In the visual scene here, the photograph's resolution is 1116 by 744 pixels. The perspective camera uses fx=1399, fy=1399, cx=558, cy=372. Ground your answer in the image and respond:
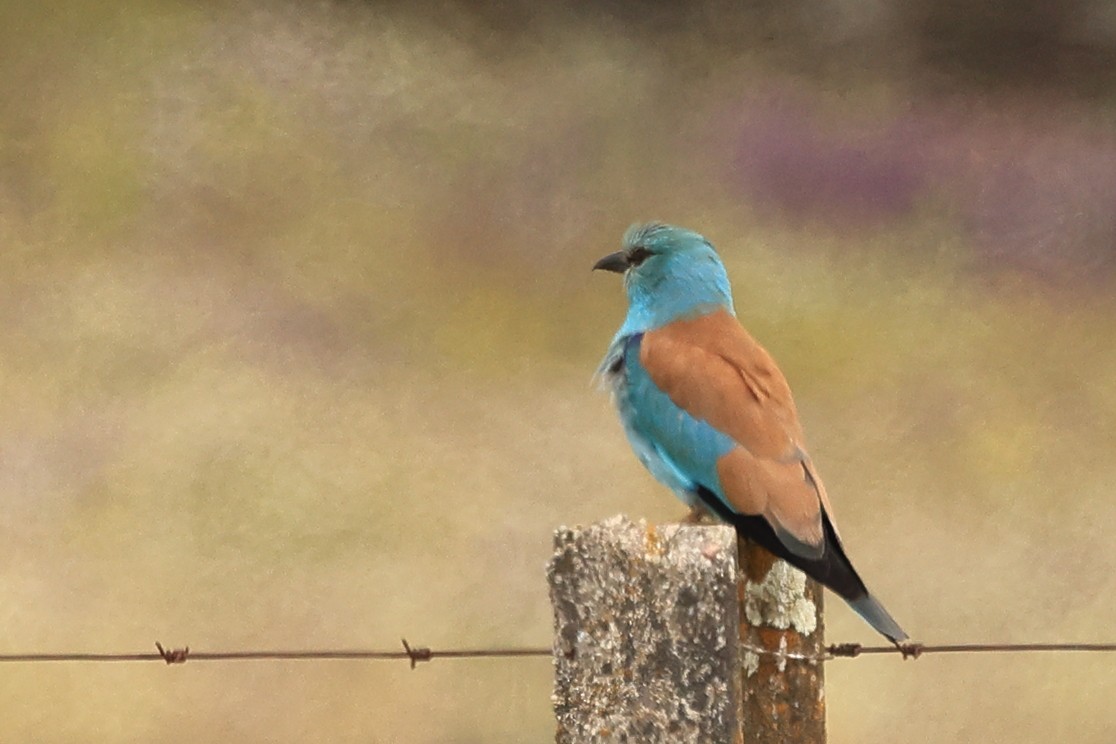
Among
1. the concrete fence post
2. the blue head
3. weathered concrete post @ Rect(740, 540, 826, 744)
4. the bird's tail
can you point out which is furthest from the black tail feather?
the blue head

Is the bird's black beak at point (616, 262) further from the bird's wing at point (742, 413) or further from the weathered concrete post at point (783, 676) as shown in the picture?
the weathered concrete post at point (783, 676)

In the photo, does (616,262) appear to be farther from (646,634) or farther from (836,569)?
(646,634)

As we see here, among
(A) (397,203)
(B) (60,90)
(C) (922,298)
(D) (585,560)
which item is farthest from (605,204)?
(D) (585,560)

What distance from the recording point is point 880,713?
4457 mm

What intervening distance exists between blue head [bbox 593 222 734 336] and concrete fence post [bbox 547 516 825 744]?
1.14 metres

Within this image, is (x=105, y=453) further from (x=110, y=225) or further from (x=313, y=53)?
(x=313, y=53)

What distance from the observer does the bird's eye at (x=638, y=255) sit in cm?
272

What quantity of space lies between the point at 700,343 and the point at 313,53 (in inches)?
132

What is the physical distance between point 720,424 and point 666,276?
0.54 meters

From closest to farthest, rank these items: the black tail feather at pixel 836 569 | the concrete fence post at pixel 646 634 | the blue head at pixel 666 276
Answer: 1. the concrete fence post at pixel 646 634
2. the black tail feather at pixel 836 569
3. the blue head at pixel 666 276

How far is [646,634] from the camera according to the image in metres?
1.35

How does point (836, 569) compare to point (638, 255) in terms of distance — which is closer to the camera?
point (836, 569)

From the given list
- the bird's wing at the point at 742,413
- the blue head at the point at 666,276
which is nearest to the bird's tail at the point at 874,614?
the bird's wing at the point at 742,413

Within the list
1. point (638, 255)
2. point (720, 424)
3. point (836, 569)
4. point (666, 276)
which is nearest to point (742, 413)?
point (720, 424)
